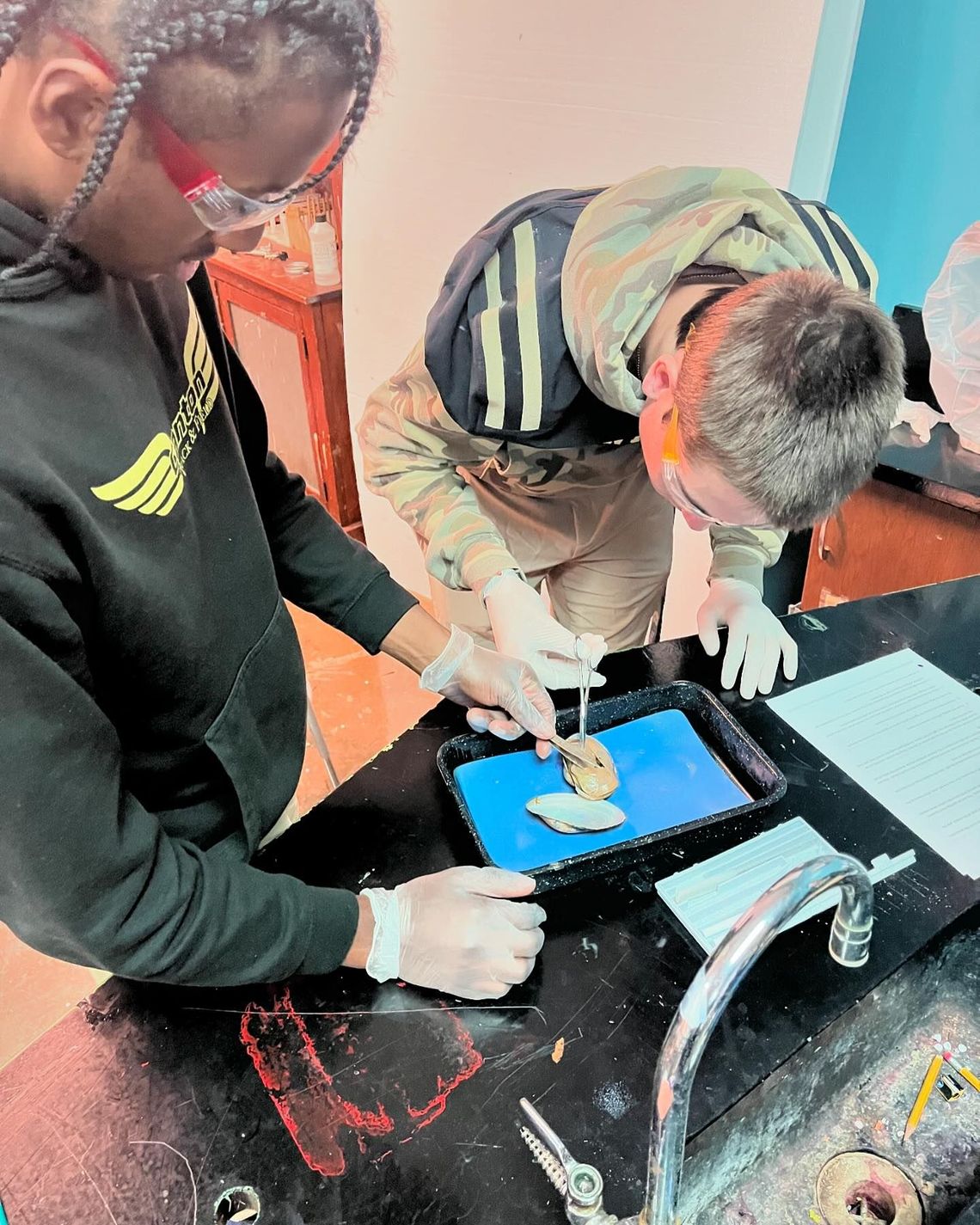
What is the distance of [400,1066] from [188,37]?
30.3 inches

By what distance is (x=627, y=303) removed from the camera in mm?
1051

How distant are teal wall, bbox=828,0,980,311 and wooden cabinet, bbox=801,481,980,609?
1.81ft

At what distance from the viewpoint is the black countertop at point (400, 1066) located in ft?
2.12

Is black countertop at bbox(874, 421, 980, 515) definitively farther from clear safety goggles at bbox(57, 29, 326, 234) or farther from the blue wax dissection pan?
clear safety goggles at bbox(57, 29, 326, 234)

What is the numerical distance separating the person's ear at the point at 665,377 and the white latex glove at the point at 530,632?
34 cm

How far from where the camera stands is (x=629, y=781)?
102 cm

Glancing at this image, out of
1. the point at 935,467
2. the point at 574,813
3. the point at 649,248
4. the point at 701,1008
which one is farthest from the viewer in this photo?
the point at 935,467

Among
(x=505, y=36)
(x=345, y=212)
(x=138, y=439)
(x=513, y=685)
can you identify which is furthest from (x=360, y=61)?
(x=345, y=212)

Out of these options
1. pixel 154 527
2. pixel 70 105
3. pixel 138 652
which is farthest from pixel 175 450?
pixel 70 105

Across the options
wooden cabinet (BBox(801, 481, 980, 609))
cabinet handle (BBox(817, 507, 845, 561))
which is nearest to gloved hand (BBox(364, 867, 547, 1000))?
wooden cabinet (BBox(801, 481, 980, 609))

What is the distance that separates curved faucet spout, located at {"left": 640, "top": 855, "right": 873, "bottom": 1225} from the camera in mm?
471

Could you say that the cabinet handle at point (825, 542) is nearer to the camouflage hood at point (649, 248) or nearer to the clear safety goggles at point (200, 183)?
the camouflage hood at point (649, 248)

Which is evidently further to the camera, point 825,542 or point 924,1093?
point 825,542

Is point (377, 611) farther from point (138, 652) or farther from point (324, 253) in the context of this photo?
point (324, 253)
